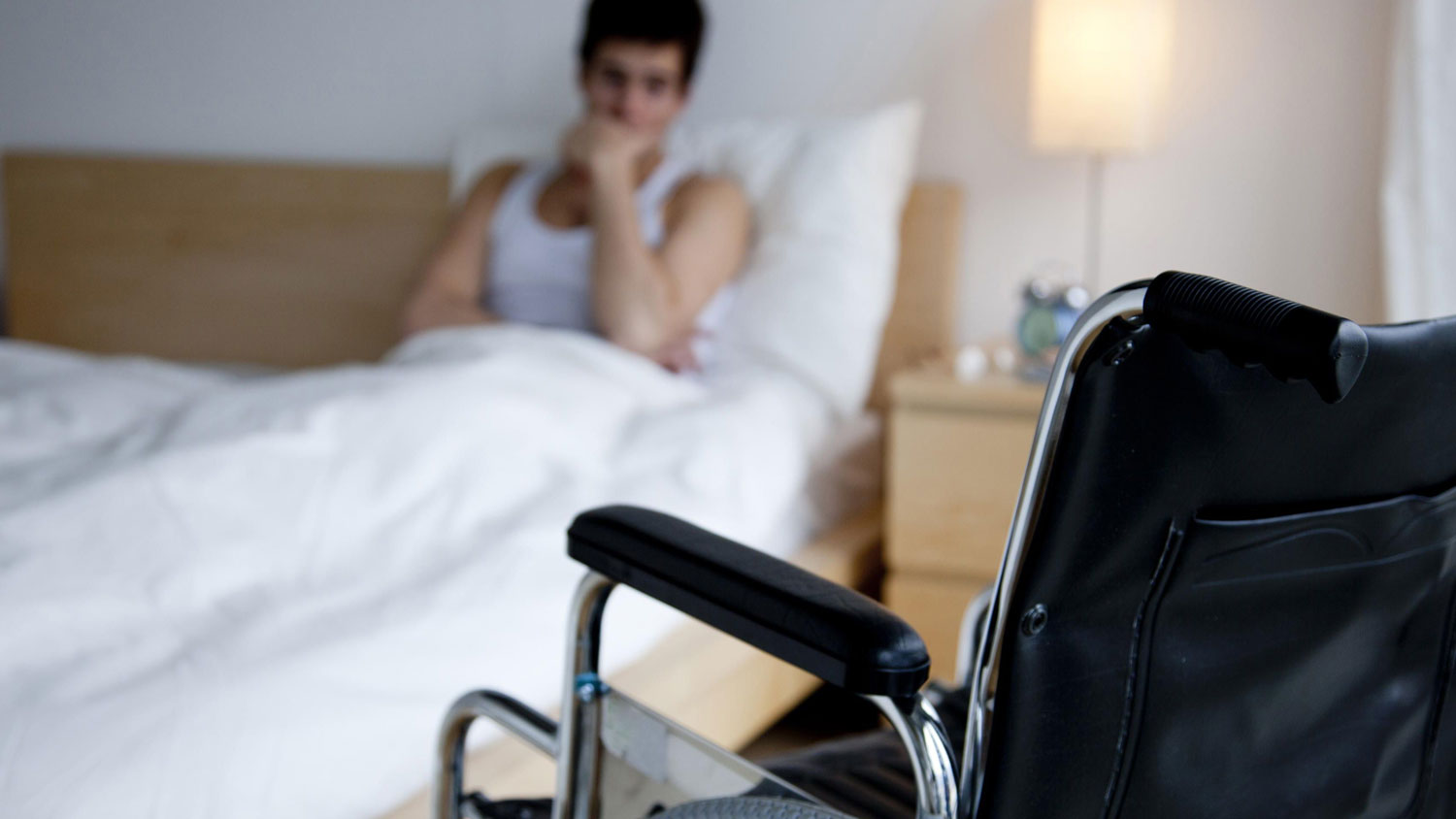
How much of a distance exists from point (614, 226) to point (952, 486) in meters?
0.62

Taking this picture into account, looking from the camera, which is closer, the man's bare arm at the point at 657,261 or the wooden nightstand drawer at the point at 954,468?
the wooden nightstand drawer at the point at 954,468

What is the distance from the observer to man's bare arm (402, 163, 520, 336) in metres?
2.00

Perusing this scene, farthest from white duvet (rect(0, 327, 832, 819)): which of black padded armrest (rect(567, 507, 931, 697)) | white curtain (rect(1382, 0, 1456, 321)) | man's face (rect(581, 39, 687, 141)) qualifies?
white curtain (rect(1382, 0, 1456, 321))

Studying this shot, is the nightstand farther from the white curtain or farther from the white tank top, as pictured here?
the white curtain

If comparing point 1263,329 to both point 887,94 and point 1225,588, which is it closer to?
point 1225,588

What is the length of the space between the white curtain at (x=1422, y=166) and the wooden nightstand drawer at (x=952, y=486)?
1.81 ft

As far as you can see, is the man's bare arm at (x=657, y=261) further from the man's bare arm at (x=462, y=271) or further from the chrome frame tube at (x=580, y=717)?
the chrome frame tube at (x=580, y=717)

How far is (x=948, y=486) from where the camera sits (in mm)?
1739

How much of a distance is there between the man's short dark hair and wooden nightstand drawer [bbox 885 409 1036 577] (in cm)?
72

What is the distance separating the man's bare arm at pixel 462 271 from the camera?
2.00 m

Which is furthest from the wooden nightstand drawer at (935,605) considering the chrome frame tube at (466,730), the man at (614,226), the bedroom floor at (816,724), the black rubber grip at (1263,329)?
the black rubber grip at (1263,329)

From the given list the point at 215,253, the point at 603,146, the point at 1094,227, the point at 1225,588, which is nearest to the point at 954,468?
the point at 1094,227

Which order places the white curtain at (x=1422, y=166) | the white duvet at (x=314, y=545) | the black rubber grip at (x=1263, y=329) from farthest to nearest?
the white curtain at (x=1422, y=166), the white duvet at (x=314, y=545), the black rubber grip at (x=1263, y=329)

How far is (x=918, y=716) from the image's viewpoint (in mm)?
609
